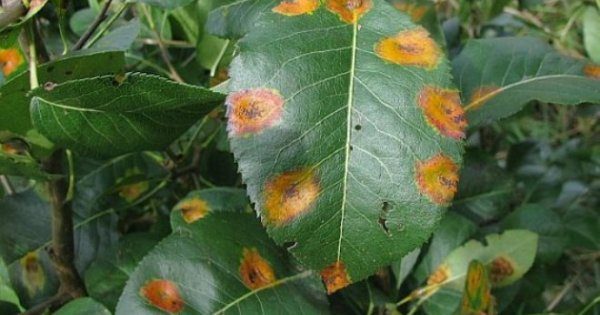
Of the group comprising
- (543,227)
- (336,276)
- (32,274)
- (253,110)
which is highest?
(253,110)

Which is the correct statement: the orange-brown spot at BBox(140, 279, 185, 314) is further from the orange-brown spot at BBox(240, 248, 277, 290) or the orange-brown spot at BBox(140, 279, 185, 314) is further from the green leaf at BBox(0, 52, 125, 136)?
the green leaf at BBox(0, 52, 125, 136)

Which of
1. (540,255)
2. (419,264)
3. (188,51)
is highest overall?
(188,51)

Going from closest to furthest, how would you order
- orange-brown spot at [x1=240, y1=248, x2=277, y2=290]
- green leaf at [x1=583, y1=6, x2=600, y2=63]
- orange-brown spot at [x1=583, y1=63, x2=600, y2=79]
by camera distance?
1. orange-brown spot at [x1=240, y1=248, x2=277, y2=290]
2. orange-brown spot at [x1=583, y1=63, x2=600, y2=79]
3. green leaf at [x1=583, y1=6, x2=600, y2=63]

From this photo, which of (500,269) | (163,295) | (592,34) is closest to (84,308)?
(163,295)

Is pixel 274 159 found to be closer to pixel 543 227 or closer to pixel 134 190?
pixel 134 190

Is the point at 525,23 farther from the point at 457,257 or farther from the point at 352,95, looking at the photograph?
the point at 352,95

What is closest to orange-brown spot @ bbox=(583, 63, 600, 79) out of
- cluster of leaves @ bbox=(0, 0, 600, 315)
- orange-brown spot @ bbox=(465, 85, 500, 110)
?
cluster of leaves @ bbox=(0, 0, 600, 315)

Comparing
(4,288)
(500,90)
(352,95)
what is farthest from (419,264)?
(4,288)
